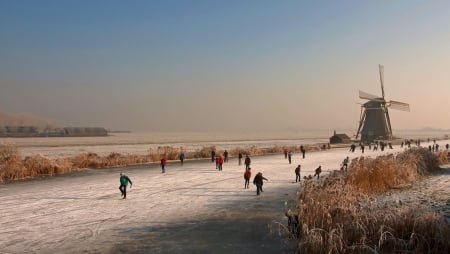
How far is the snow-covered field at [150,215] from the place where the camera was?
11.0 meters

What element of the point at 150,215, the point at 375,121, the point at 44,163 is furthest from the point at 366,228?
the point at 375,121

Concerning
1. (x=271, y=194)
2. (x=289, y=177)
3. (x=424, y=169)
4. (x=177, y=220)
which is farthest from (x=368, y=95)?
(x=177, y=220)

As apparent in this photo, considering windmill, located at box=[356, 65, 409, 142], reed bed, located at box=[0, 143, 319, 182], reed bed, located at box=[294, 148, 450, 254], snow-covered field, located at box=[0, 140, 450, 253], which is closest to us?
reed bed, located at box=[294, 148, 450, 254]

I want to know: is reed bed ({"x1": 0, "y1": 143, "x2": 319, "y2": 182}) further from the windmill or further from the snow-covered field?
the windmill

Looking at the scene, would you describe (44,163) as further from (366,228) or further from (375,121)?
(375,121)

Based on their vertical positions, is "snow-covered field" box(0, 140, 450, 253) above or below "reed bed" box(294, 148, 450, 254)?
below

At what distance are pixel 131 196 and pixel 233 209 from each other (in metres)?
5.75

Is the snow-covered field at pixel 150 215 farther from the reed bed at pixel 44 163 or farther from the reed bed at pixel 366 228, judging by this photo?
the reed bed at pixel 44 163

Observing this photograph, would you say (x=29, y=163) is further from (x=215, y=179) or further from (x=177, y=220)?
(x=177, y=220)

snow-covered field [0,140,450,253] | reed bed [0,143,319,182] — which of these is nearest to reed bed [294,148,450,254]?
snow-covered field [0,140,450,253]

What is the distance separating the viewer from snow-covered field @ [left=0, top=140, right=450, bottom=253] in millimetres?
10953

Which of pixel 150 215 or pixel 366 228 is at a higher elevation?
pixel 366 228

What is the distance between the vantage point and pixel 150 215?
14.8m

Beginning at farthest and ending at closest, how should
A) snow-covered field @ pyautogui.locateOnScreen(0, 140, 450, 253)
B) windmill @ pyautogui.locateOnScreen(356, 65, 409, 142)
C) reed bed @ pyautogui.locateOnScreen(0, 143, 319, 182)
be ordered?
1. windmill @ pyautogui.locateOnScreen(356, 65, 409, 142)
2. reed bed @ pyautogui.locateOnScreen(0, 143, 319, 182)
3. snow-covered field @ pyautogui.locateOnScreen(0, 140, 450, 253)
